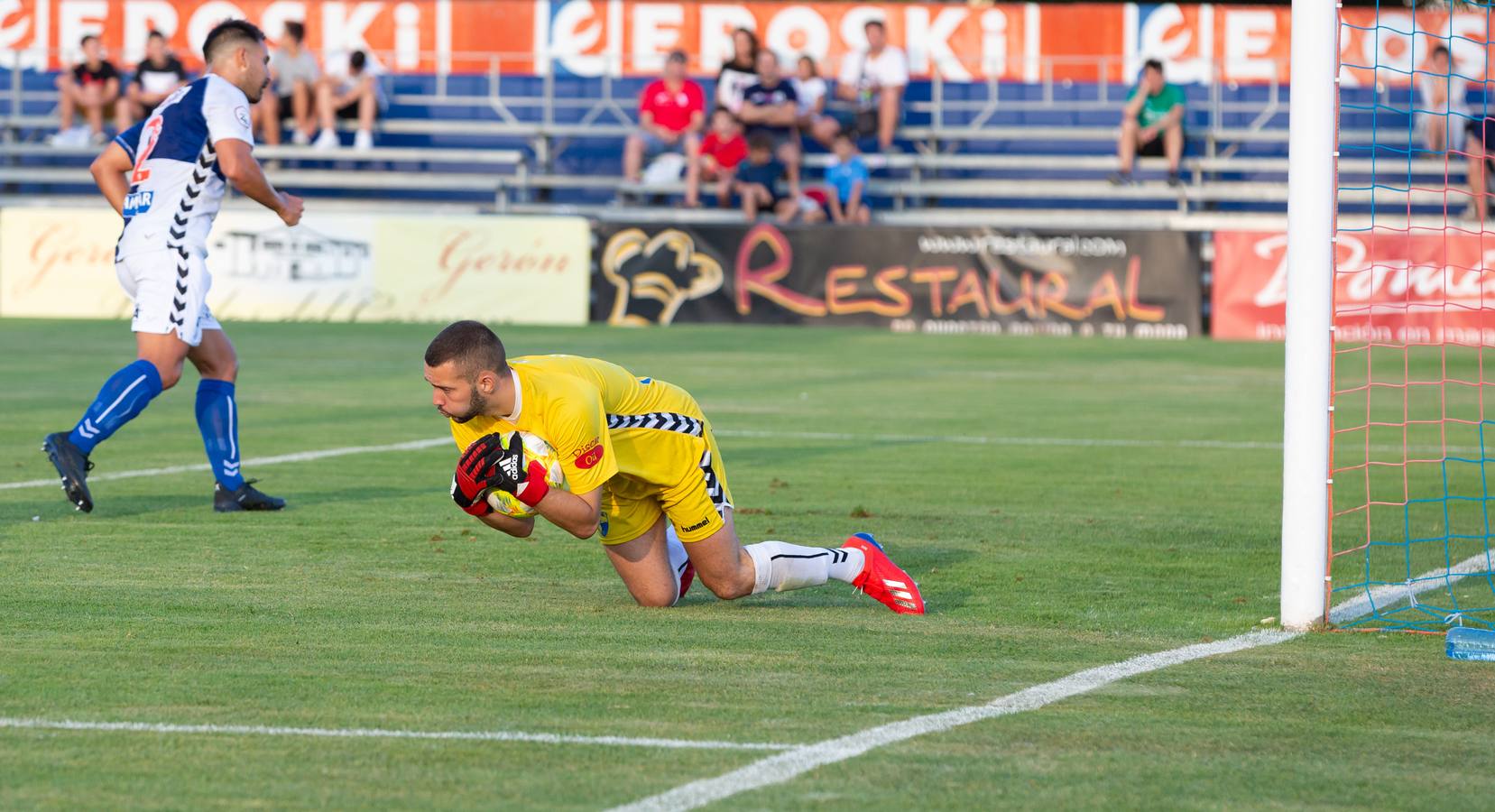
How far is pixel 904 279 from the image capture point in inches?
957

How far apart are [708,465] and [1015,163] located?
22.4m

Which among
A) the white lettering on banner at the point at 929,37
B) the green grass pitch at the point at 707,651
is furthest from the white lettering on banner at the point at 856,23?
the green grass pitch at the point at 707,651

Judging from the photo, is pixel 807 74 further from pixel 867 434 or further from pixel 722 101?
pixel 867 434

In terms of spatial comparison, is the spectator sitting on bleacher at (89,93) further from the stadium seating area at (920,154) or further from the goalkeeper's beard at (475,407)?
the goalkeeper's beard at (475,407)

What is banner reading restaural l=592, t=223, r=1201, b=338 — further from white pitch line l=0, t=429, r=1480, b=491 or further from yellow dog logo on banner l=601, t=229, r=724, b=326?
white pitch line l=0, t=429, r=1480, b=491

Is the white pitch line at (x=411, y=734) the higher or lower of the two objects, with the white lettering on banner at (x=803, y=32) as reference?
lower

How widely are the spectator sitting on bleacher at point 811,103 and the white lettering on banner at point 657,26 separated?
478 cm

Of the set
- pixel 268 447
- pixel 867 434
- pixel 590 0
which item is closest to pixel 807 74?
pixel 590 0

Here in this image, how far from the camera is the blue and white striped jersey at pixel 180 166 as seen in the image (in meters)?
8.56

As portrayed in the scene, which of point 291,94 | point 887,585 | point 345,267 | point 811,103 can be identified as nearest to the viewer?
point 887,585

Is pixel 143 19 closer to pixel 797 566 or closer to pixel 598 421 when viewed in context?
pixel 797 566

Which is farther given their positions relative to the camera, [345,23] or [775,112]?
[345,23]

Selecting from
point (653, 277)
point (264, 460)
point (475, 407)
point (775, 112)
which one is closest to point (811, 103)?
point (775, 112)

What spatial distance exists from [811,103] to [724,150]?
5.29 ft
